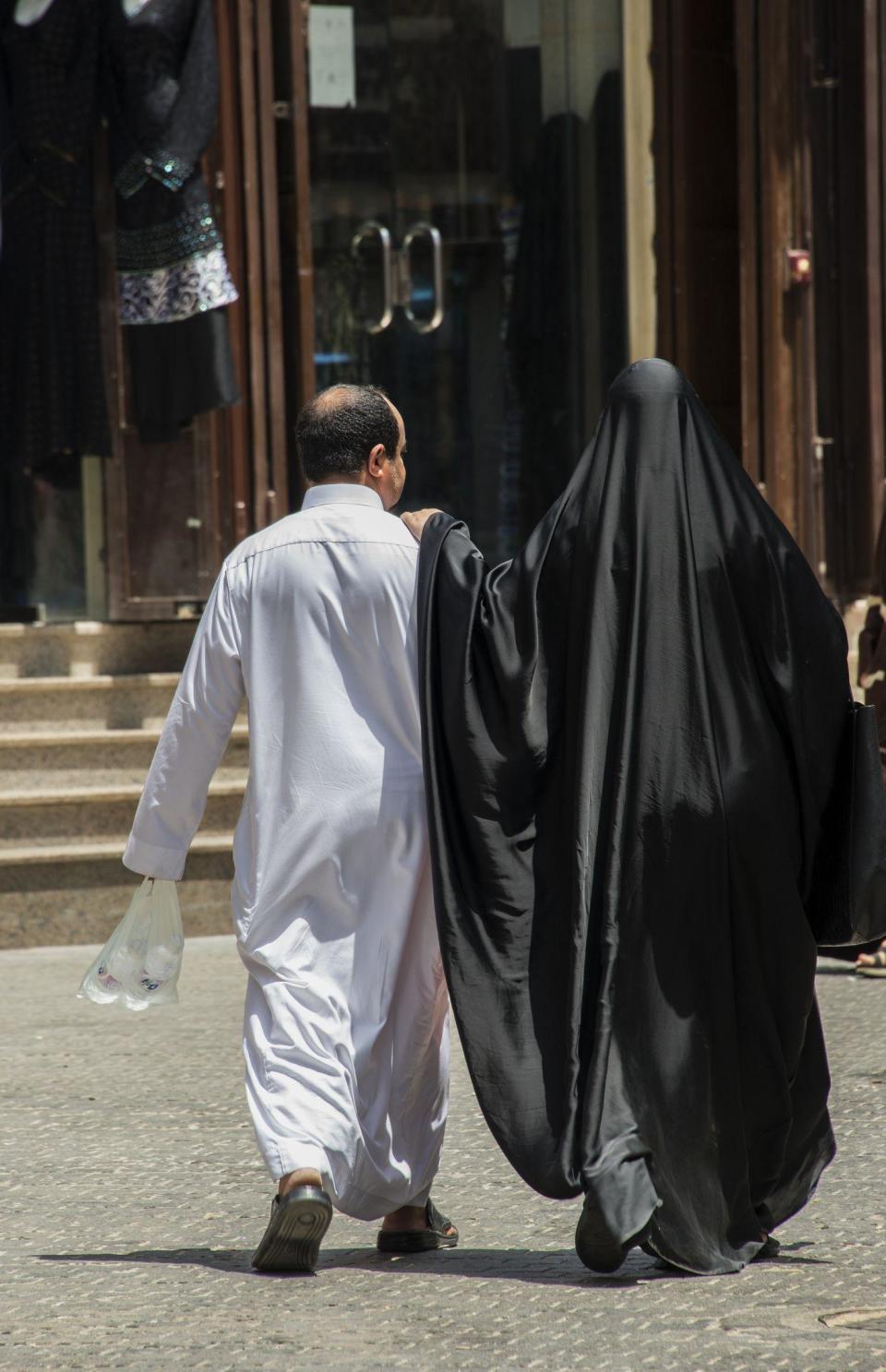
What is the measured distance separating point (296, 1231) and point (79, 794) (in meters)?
4.57

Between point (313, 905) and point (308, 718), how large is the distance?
33 cm

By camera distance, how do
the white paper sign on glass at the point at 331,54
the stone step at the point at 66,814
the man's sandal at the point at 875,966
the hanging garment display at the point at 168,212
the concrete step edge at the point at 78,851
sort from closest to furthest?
1. the man's sandal at the point at 875,966
2. the concrete step edge at the point at 78,851
3. the stone step at the point at 66,814
4. the hanging garment display at the point at 168,212
5. the white paper sign on glass at the point at 331,54

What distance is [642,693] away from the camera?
379 cm

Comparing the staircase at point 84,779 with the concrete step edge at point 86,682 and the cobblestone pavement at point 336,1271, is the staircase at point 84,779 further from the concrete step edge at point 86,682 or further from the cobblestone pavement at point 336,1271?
the cobblestone pavement at point 336,1271

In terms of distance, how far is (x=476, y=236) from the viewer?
976 centimetres

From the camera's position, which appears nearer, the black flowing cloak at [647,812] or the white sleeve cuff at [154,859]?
the black flowing cloak at [647,812]

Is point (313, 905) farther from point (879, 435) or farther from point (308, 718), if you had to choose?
point (879, 435)

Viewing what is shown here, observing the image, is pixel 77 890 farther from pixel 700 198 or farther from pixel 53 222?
pixel 700 198

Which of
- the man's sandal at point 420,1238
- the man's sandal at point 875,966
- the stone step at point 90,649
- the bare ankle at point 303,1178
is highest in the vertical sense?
the stone step at point 90,649

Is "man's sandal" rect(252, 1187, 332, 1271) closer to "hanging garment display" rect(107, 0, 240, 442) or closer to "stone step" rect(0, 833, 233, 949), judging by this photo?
"stone step" rect(0, 833, 233, 949)

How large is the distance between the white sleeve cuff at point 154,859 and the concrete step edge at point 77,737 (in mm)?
4060

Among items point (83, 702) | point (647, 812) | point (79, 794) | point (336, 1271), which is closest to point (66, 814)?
point (79, 794)

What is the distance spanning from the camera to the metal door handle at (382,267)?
9.60 m

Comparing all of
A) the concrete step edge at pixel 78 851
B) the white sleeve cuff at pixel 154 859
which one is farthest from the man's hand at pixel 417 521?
the concrete step edge at pixel 78 851
